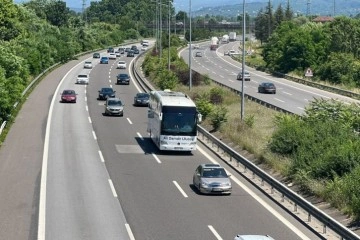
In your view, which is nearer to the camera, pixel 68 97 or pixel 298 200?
pixel 298 200

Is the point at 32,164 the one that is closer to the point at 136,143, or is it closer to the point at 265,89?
the point at 136,143

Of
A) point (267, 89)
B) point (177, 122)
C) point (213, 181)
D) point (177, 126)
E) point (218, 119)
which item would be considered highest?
point (177, 122)

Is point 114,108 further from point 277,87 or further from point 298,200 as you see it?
point 277,87

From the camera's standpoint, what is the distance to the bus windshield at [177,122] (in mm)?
42250

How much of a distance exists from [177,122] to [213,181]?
10.4 m

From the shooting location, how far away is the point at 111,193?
32375mm

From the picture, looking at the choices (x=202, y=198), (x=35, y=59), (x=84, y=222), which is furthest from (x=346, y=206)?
(x=35, y=59)

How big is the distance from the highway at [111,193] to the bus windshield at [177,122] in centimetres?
140

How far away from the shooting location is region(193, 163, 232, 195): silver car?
3225cm

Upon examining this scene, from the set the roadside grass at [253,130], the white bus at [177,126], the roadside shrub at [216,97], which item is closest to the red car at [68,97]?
the roadside grass at [253,130]

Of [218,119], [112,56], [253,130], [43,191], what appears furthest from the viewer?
[112,56]

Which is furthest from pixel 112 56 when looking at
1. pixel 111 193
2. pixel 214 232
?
pixel 214 232

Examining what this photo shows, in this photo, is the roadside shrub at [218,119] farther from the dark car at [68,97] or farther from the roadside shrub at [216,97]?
the dark car at [68,97]

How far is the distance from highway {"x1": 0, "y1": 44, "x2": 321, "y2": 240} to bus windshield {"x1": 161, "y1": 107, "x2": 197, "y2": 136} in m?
1.40
